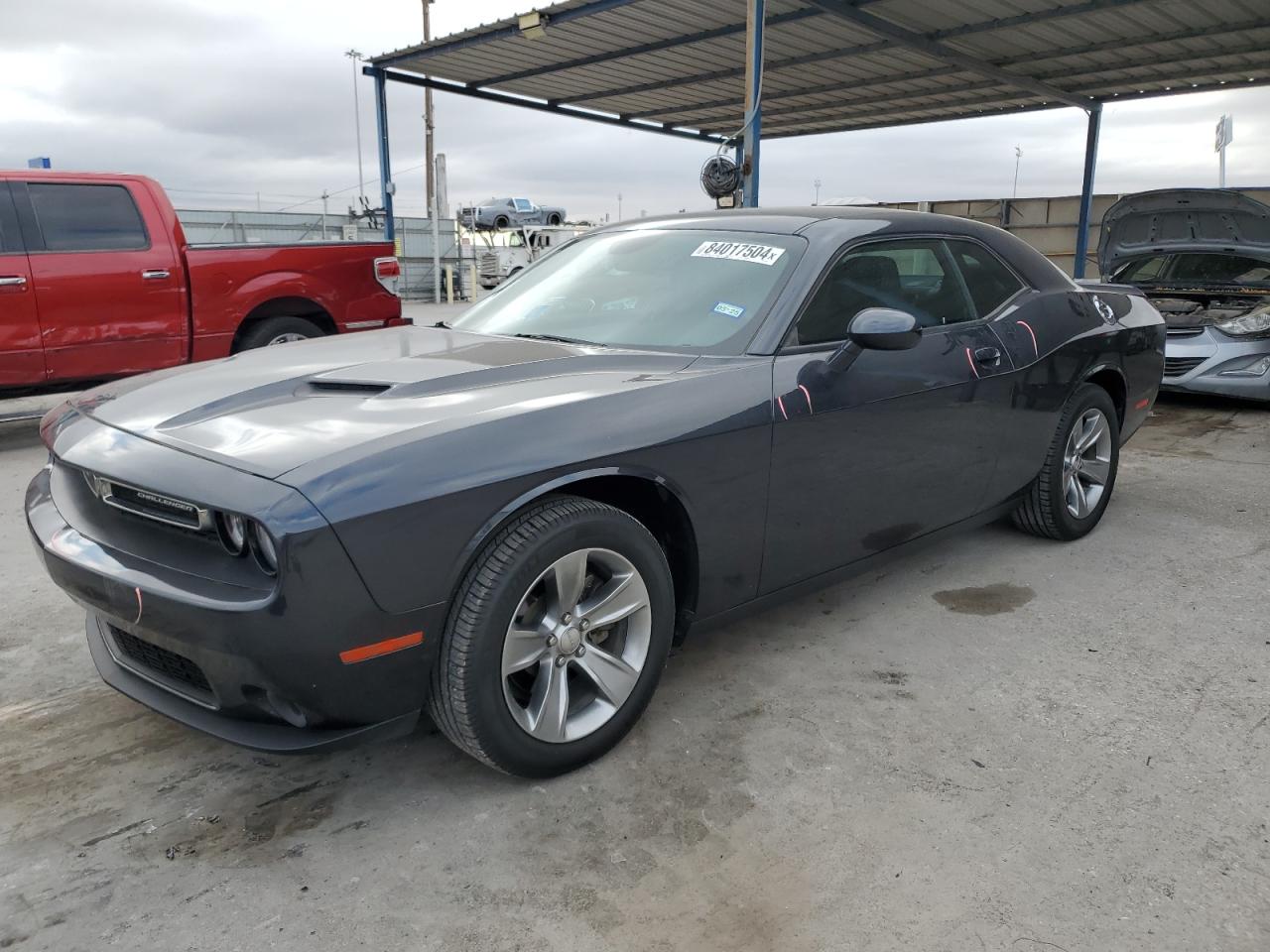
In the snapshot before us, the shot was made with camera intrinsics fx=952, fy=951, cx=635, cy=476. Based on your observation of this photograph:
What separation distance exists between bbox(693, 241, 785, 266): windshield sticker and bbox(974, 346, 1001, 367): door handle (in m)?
0.95

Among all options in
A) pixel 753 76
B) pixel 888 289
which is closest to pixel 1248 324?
pixel 753 76

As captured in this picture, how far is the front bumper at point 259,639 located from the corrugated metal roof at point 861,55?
32.0 ft

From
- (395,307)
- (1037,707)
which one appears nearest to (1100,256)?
(395,307)

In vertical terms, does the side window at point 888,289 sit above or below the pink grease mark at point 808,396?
above

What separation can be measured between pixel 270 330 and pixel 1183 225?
791 centimetres

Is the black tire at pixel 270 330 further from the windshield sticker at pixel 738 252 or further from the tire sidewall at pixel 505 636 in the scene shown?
the tire sidewall at pixel 505 636

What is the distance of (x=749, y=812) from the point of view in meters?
2.41

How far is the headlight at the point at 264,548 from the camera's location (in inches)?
78.5

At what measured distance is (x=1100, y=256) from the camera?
9.33 m

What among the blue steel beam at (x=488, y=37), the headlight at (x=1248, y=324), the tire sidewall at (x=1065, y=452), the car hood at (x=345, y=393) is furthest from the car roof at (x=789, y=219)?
the blue steel beam at (x=488, y=37)

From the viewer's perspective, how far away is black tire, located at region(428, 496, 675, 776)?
2217mm

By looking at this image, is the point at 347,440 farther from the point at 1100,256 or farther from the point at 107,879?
the point at 1100,256

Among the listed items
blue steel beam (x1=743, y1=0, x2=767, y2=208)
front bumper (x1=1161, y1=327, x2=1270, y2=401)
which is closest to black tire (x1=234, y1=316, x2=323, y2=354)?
blue steel beam (x1=743, y1=0, x2=767, y2=208)

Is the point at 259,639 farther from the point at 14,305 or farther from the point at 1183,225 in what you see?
the point at 1183,225
